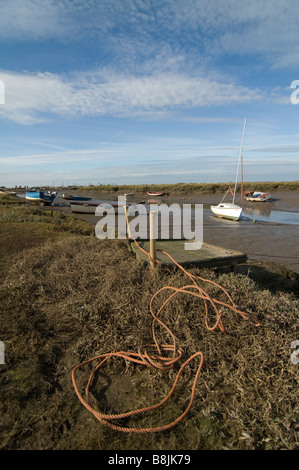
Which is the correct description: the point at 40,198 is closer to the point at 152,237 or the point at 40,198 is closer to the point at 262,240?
the point at 262,240

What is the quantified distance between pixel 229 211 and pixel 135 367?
1992 centimetres

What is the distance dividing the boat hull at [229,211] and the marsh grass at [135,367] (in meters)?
17.6

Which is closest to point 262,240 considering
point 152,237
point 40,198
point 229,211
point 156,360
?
point 229,211

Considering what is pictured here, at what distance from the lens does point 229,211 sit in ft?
70.8

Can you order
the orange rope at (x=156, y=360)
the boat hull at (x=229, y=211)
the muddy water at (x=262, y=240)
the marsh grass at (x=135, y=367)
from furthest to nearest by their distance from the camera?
the boat hull at (x=229, y=211) < the muddy water at (x=262, y=240) < the orange rope at (x=156, y=360) < the marsh grass at (x=135, y=367)

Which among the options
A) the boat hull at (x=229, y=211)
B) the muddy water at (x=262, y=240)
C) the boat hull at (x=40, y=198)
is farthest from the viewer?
the boat hull at (x=40, y=198)

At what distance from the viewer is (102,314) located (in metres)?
3.88

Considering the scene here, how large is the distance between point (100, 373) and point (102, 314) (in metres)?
0.99

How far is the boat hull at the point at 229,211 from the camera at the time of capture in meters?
21.0

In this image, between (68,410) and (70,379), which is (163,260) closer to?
(70,379)

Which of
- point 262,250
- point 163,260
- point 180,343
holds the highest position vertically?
point 163,260

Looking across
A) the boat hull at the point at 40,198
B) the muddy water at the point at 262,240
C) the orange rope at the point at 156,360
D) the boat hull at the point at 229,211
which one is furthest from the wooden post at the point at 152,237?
the boat hull at the point at 40,198

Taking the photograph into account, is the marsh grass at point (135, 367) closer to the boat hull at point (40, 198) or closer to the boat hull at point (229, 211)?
the boat hull at point (229, 211)
